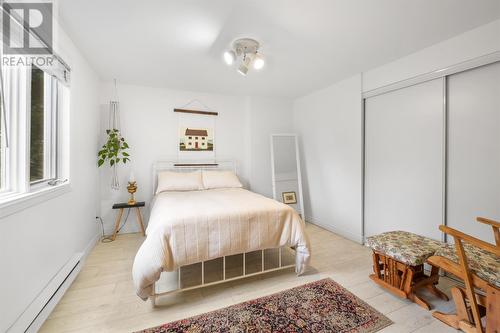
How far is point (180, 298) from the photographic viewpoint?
6.23ft

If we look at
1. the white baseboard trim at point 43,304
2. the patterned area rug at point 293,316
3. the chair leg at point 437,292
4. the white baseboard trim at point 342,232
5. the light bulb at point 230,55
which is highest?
the light bulb at point 230,55

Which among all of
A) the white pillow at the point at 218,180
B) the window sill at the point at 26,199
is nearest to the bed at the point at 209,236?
the window sill at the point at 26,199

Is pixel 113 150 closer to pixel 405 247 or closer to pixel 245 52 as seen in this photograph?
pixel 245 52

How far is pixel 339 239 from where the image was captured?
325 centimetres

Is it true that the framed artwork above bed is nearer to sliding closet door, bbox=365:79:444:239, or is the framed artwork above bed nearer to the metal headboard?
the metal headboard

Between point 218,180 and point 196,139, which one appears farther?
point 196,139

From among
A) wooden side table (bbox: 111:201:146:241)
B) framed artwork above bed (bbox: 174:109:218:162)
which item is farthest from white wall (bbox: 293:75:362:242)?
wooden side table (bbox: 111:201:146:241)

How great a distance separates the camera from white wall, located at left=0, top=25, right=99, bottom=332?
1320 millimetres

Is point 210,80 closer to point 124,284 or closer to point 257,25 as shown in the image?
point 257,25

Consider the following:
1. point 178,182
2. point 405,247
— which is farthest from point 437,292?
point 178,182

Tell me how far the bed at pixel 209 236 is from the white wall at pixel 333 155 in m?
1.50

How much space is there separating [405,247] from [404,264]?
0.45 ft

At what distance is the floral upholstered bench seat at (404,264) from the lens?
1.75m
